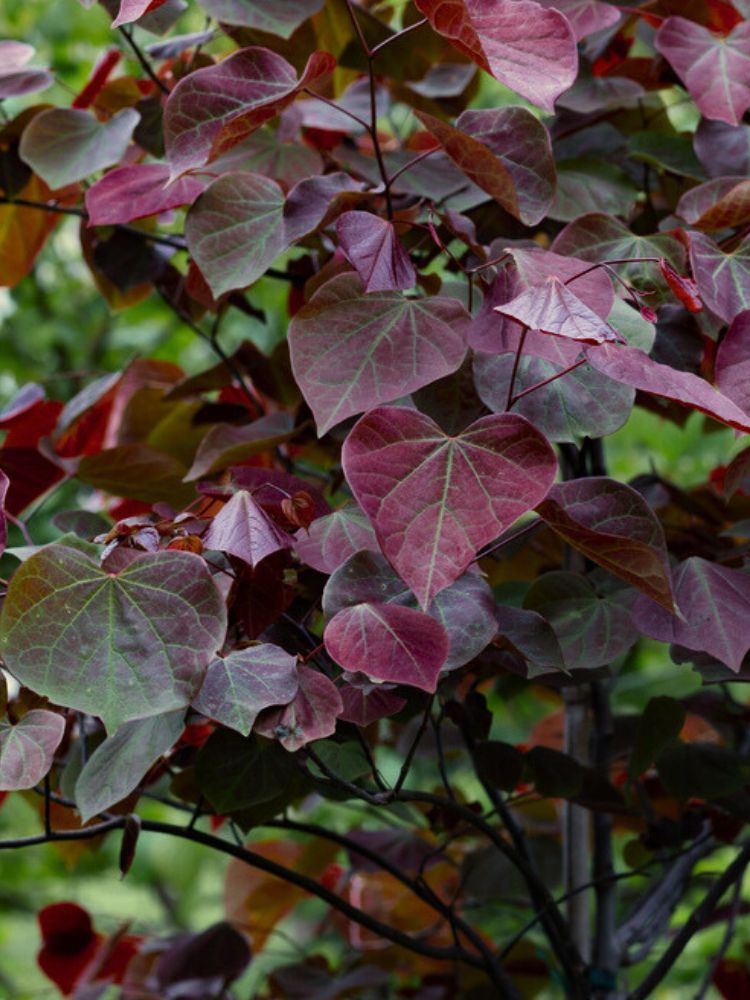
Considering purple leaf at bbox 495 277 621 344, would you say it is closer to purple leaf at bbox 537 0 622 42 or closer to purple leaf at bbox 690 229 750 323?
purple leaf at bbox 690 229 750 323

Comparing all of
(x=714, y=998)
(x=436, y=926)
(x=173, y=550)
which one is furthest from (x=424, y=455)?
(x=714, y=998)

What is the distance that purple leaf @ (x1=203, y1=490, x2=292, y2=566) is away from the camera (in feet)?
1.74

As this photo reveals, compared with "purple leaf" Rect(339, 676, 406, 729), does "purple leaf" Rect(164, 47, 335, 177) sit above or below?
above

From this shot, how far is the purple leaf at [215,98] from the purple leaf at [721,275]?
23cm

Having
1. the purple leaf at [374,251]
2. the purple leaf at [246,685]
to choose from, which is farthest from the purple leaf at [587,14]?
the purple leaf at [246,685]

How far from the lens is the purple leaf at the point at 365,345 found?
0.58 m

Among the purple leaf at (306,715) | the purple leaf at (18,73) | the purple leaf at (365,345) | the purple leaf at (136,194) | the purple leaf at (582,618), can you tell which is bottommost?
the purple leaf at (582,618)


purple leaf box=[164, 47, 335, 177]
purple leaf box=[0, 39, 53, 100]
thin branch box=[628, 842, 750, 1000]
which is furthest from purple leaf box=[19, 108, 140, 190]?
thin branch box=[628, 842, 750, 1000]

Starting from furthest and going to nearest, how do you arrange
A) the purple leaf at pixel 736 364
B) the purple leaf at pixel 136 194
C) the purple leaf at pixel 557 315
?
1. the purple leaf at pixel 136 194
2. the purple leaf at pixel 736 364
3. the purple leaf at pixel 557 315

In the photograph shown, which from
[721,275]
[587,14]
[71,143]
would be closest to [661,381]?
[721,275]

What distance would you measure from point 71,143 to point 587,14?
1.22 ft

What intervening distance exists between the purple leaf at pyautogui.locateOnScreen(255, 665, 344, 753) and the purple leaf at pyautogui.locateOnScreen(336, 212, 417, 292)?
0.66 feet

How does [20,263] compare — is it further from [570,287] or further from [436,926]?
[436,926]

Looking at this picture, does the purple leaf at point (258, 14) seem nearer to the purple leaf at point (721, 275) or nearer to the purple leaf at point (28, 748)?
the purple leaf at point (721, 275)
